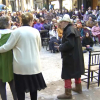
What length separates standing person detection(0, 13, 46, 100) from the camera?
2.60 metres

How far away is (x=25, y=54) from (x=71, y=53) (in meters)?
1.00

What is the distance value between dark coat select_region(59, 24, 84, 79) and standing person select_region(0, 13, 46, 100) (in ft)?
2.23

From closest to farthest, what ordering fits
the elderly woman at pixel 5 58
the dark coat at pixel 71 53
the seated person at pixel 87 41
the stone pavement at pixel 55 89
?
the elderly woman at pixel 5 58
the dark coat at pixel 71 53
the stone pavement at pixel 55 89
the seated person at pixel 87 41

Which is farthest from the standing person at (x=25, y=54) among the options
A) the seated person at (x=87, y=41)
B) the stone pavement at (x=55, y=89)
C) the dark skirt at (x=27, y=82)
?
the seated person at (x=87, y=41)

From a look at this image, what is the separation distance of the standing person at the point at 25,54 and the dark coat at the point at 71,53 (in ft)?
2.23

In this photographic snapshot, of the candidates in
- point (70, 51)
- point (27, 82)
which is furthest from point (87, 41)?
point (27, 82)

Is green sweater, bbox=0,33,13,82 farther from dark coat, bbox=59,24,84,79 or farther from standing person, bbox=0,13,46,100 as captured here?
dark coat, bbox=59,24,84,79

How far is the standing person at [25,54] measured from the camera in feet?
8.53

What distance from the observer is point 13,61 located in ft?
8.87

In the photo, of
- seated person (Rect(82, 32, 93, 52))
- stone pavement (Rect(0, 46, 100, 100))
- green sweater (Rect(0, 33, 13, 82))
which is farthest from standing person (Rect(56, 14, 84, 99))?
seated person (Rect(82, 32, 93, 52))

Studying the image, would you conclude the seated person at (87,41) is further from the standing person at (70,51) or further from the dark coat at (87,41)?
the standing person at (70,51)

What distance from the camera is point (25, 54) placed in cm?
260

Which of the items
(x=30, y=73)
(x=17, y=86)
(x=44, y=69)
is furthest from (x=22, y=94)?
(x=44, y=69)

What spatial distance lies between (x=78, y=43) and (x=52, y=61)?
318 cm
